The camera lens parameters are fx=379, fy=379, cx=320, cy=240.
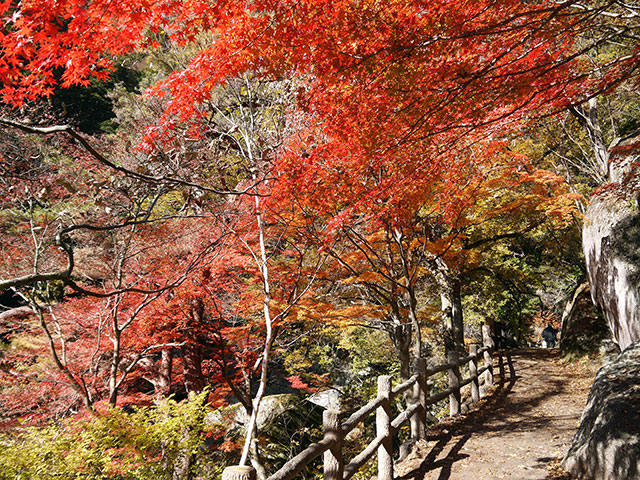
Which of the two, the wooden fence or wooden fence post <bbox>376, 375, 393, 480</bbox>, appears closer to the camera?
the wooden fence

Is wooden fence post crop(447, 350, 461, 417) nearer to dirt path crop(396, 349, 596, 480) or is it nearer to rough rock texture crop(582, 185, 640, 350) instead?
dirt path crop(396, 349, 596, 480)

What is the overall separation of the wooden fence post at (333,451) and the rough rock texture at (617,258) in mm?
6159

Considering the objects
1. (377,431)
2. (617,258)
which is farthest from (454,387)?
(617,258)

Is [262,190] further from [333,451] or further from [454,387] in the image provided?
[454,387]

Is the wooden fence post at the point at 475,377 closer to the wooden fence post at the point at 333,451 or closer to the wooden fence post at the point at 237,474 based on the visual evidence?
the wooden fence post at the point at 333,451

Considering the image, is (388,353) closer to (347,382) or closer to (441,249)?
(347,382)

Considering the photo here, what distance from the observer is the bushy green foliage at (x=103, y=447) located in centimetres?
349

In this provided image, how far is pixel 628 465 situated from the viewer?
3176 millimetres

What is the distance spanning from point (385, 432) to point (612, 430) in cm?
229

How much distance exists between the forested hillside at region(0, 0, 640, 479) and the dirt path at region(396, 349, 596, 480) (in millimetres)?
1557

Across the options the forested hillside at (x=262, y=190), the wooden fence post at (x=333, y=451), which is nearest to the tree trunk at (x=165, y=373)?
the forested hillside at (x=262, y=190)

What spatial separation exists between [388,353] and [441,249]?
676cm

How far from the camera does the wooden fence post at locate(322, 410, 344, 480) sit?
3.64 m

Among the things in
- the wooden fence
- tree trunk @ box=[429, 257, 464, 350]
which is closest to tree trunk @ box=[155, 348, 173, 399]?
the wooden fence
